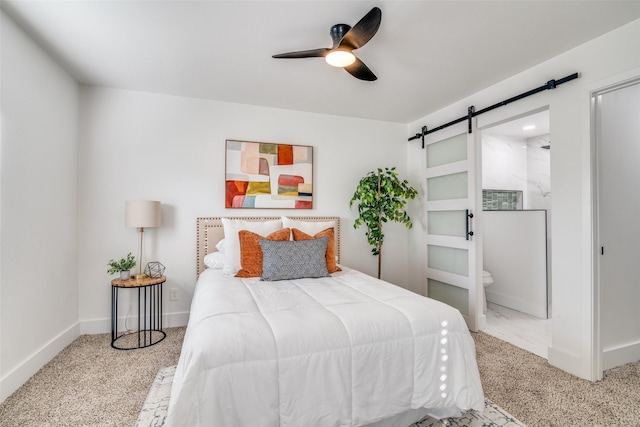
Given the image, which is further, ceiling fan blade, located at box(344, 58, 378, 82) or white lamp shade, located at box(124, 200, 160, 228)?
white lamp shade, located at box(124, 200, 160, 228)

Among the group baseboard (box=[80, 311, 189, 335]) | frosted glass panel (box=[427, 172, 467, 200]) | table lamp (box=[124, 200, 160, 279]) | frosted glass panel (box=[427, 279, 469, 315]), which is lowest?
baseboard (box=[80, 311, 189, 335])

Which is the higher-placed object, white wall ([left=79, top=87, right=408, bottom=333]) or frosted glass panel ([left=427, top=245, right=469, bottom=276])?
white wall ([left=79, top=87, right=408, bottom=333])

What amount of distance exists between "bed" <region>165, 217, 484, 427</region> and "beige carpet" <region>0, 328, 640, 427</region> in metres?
0.71

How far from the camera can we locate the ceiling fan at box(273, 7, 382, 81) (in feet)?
5.74

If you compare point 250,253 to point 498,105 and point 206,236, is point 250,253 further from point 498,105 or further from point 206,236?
point 498,105

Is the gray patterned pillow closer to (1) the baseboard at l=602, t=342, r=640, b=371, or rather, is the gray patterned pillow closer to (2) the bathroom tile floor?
(2) the bathroom tile floor

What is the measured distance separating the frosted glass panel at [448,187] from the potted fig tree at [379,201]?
0.93 feet

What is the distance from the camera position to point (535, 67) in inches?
108

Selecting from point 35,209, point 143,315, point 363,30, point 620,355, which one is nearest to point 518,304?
Answer: point 620,355

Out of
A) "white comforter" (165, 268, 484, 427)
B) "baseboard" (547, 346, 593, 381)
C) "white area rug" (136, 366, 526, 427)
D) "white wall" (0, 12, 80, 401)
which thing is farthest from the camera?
"baseboard" (547, 346, 593, 381)

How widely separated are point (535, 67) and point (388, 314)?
2.61 metres

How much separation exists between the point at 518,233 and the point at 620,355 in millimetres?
1764

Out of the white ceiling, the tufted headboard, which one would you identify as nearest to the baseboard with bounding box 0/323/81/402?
the tufted headboard

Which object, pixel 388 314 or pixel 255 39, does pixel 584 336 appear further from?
pixel 255 39
